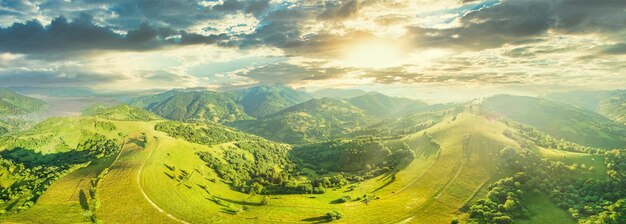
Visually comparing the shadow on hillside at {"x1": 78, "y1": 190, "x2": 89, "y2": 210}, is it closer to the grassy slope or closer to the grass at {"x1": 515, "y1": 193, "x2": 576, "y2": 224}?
the grassy slope

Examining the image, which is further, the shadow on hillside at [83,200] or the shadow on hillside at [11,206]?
the shadow on hillside at [83,200]

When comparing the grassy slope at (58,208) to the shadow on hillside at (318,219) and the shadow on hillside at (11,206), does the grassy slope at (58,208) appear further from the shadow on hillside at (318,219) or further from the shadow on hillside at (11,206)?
the shadow on hillside at (318,219)

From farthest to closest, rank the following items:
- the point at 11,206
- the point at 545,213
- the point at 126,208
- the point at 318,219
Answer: the point at 545,213 < the point at 318,219 < the point at 11,206 < the point at 126,208

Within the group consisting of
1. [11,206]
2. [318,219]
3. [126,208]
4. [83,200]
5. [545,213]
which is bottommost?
[545,213]

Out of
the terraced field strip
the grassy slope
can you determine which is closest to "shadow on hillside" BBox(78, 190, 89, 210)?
the grassy slope

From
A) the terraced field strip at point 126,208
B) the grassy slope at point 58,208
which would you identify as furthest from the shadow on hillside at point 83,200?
the terraced field strip at point 126,208

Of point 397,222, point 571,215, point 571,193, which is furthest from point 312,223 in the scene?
point 571,193

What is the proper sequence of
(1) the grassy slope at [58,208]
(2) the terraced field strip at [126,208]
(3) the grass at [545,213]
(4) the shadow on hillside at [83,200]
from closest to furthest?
(1) the grassy slope at [58,208] → (2) the terraced field strip at [126,208] → (4) the shadow on hillside at [83,200] → (3) the grass at [545,213]

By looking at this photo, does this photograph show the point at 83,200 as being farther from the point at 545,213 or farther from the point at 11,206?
the point at 545,213

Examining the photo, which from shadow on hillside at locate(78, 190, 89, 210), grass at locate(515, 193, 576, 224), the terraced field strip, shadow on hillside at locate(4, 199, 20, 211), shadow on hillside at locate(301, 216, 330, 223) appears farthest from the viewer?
shadow on hillside at locate(301, 216, 330, 223)

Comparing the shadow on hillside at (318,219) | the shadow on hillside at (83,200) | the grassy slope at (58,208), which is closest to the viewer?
the grassy slope at (58,208)

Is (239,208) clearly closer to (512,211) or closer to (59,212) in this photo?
(59,212)

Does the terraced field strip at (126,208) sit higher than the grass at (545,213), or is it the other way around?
the terraced field strip at (126,208)

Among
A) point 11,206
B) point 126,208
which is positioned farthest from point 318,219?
point 11,206
